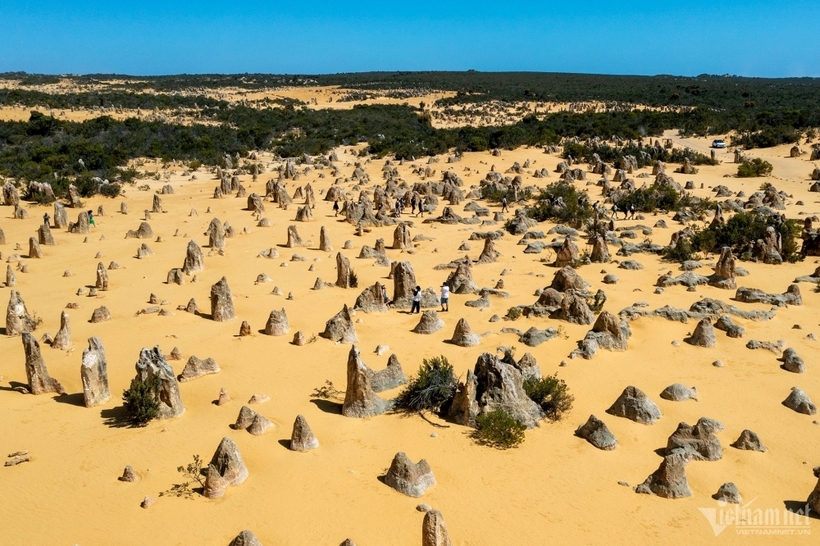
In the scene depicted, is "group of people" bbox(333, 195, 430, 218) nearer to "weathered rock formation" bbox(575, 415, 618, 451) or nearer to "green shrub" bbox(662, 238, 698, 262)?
"green shrub" bbox(662, 238, 698, 262)

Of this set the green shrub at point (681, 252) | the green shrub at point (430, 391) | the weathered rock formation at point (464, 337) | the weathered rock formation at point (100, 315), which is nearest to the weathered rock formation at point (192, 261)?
the weathered rock formation at point (100, 315)

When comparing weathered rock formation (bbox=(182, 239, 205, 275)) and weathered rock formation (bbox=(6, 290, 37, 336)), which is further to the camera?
weathered rock formation (bbox=(182, 239, 205, 275))

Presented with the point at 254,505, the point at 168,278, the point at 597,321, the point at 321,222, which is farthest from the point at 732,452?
the point at 321,222

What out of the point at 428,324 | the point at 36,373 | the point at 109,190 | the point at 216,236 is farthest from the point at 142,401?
the point at 109,190

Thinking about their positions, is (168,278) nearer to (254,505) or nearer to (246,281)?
(246,281)

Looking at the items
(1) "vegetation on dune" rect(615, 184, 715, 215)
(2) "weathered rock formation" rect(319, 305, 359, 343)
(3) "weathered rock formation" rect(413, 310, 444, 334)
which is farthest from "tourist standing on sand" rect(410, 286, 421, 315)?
(1) "vegetation on dune" rect(615, 184, 715, 215)

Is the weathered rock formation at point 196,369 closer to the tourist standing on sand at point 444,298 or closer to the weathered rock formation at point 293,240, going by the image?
the tourist standing on sand at point 444,298
